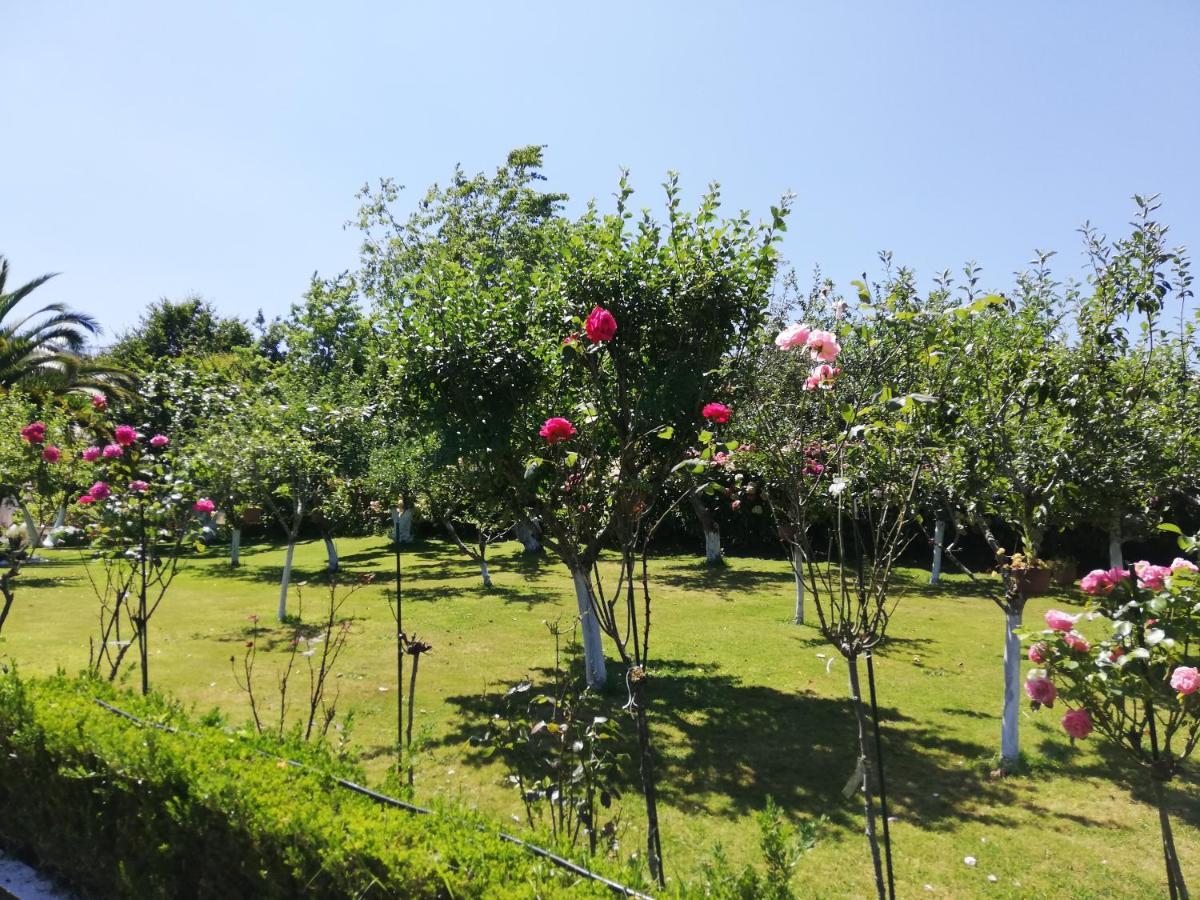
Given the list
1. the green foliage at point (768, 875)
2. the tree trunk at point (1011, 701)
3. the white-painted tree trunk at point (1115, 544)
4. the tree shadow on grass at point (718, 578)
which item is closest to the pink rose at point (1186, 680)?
the green foliage at point (768, 875)

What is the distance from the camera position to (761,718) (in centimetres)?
834

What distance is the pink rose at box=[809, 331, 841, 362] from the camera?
3.46 metres

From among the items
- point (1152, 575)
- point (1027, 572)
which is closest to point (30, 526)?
point (1027, 572)

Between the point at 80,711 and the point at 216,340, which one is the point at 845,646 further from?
the point at 216,340

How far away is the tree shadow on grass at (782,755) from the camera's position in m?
6.01

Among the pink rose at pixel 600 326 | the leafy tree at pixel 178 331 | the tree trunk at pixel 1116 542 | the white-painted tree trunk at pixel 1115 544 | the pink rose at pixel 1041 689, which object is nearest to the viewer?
the pink rose at pixel 1041 689

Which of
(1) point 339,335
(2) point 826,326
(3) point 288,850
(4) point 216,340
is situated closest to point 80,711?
(3) point 288,850

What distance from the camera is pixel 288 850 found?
296cm

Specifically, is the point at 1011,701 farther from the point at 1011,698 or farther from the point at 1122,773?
the point at 1122,773

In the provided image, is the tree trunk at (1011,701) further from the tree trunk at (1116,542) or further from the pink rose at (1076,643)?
the tree trunk at (1116,542)

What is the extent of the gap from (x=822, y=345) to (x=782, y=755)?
16.4 ft

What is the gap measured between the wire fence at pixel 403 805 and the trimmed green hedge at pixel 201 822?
37mm

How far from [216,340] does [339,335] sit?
24.8 m

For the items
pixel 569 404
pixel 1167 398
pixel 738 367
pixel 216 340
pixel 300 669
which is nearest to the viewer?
pixel 738 367
